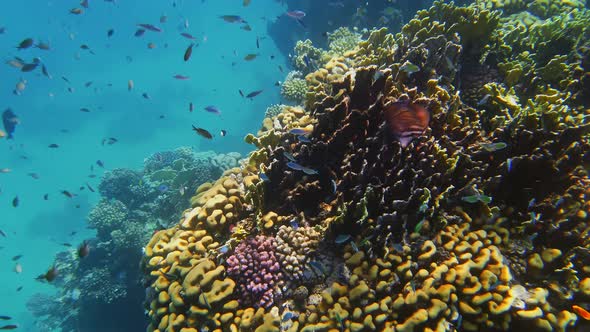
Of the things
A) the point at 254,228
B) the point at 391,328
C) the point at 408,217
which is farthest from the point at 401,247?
the point at 254,228

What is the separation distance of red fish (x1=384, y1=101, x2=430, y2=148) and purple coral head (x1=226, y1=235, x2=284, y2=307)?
1.94 meters

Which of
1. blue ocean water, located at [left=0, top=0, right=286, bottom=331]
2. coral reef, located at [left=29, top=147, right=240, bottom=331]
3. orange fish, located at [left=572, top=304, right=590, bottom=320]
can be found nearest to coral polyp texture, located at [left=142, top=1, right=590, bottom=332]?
orange fish, located at [left=572, top=304, right=590, bottom=320]

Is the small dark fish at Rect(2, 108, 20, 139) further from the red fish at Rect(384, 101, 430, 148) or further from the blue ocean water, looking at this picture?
the red fish at Rect(384, 101, 430, 148)

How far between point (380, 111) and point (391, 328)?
2424 mm

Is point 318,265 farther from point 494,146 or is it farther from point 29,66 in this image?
point 29,66

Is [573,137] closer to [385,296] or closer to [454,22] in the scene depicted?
[385,296]

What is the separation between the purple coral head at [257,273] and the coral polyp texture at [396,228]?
0.02 metres

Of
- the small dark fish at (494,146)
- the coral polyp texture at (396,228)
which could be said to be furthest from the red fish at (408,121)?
the small dark fish at (494,146)

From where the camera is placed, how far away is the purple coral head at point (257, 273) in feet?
12.0

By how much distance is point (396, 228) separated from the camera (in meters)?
3.56

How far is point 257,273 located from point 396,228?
66.6 inches

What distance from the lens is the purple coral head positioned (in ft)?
12.0

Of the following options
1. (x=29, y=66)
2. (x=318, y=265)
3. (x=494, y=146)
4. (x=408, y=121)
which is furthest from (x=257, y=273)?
(x=29, y=66)

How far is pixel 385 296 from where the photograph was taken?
3225 mm
